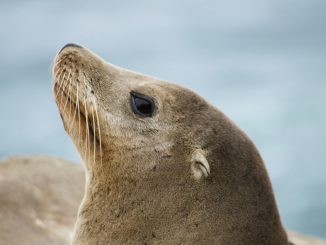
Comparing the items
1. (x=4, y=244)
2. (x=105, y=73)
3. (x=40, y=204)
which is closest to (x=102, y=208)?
(x=105, y=73)

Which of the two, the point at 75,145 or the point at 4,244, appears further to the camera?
the point at 4,244

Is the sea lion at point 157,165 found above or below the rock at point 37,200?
below

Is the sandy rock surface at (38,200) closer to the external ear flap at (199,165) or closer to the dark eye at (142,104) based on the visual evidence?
the dark eye at (142,104)

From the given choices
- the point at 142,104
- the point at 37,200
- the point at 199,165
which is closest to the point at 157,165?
the point at 199,165

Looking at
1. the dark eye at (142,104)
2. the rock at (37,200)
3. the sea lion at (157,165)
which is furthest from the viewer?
the rock at (37,200)

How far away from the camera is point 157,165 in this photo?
7984mm

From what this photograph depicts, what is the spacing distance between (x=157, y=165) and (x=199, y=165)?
0.41 m

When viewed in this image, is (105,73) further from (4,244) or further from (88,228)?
(4,244)

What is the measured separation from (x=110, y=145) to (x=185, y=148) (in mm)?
727

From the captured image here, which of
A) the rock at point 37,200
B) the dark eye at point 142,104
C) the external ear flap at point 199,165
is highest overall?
the rock at point 37,200

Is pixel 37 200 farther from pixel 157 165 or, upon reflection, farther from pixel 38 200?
pixel 157 165

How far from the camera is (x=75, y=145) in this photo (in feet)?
28.1

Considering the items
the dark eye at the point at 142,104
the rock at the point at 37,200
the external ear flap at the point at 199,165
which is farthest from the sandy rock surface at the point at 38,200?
the external ear flap at the point at 199,165

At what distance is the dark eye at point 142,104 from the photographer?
8.19m
